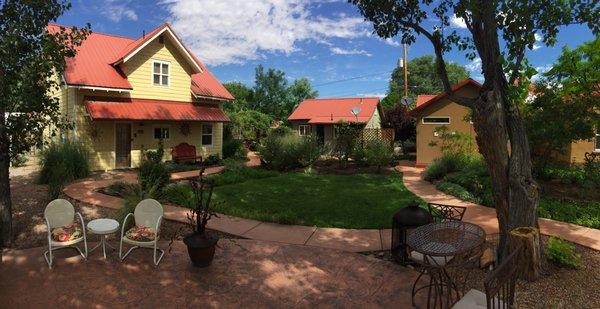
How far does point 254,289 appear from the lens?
4.88 metres

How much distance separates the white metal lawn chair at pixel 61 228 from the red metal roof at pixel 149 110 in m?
9.56

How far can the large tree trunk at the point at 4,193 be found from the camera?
6204 millimetres

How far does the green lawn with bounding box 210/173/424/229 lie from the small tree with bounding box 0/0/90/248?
3440 mm

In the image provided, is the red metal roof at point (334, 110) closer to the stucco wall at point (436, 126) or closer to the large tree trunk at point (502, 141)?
the stucco wall at point (436, 126)

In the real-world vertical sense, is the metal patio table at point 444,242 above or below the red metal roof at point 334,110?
below

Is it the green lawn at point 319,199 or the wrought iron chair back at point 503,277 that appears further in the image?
the green lawn at point 319,199

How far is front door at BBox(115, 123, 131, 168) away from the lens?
1664 cm

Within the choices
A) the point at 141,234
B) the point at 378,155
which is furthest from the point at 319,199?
the point at 378,155

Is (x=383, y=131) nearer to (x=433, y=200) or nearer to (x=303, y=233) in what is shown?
(x=433, y=200)

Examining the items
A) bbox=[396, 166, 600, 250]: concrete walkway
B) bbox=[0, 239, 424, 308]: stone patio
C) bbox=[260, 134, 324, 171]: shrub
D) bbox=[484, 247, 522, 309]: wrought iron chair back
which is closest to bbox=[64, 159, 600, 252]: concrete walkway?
bbox=[396, 166, 600, 250]: concrete walkway

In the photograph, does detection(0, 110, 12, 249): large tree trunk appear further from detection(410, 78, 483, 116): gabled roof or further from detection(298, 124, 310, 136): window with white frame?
detection(298, 124, 310, 136): window with white frame

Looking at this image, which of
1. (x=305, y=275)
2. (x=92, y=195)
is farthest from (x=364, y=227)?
(x=92, y=195)

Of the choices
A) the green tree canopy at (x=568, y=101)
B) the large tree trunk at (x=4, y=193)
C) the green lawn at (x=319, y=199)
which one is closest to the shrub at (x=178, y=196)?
the green lawn at (x=319, y=199)

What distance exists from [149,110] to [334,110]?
1768 cm
